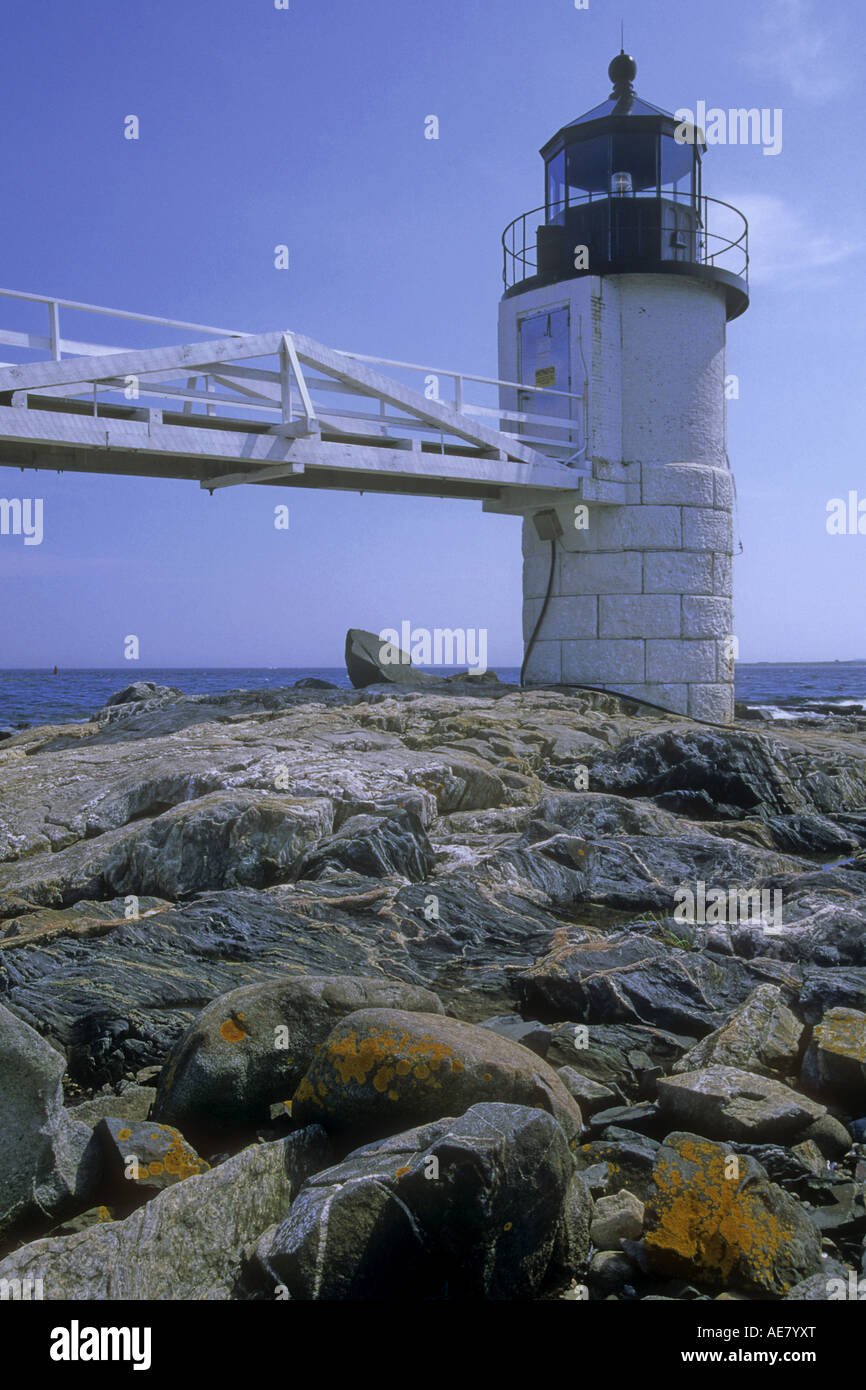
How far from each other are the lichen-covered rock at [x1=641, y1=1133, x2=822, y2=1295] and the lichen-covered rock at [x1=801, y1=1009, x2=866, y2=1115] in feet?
4.33

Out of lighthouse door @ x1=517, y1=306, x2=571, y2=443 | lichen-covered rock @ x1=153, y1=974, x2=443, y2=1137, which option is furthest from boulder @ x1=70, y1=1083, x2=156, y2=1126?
lighthouse door @ x1=517, y1=306, x2=571, y2=443

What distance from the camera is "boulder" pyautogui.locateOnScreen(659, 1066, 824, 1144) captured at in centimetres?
484

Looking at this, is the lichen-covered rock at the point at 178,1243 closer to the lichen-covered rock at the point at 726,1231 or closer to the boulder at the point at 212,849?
the lichen-covered rock at the point at 726,1231

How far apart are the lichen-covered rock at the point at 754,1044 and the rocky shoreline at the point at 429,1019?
21 millimetres

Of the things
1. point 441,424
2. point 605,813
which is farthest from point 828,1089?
point 441,424

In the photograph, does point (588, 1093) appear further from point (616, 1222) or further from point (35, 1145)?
point (35, 1145)

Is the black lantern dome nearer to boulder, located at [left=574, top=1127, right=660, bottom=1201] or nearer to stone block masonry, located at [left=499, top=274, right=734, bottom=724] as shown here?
stone block masonry, located at [left=499, top=274, right=734, bottom=724]

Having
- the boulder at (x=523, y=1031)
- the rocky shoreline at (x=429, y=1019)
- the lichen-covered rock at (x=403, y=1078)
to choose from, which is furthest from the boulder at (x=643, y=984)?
the lichen-covered rock at (x=403, y=1078)

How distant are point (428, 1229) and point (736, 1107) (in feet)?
6.08

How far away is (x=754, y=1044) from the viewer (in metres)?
5.73

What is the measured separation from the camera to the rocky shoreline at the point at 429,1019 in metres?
3.85

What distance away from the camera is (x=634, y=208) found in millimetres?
17109
